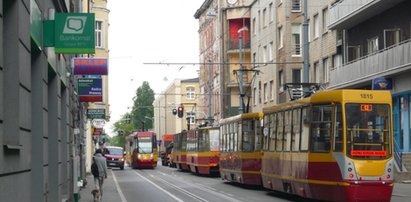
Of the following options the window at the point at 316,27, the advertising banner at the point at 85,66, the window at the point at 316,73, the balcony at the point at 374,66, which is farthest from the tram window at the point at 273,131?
the window at the point at 316,27

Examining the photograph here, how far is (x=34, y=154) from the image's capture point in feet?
37.4

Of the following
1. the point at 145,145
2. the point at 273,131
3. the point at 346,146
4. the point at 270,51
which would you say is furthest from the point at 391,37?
the point at 145,145

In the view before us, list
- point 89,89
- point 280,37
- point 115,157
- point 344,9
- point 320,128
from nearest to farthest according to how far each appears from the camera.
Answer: point 320,128 → point 89,89 → point 344,9 → point 280,37 → point 115,157

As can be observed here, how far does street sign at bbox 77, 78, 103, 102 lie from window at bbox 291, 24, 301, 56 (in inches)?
1133

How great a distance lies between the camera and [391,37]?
3569 cm

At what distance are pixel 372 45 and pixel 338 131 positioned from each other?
20.8 meters

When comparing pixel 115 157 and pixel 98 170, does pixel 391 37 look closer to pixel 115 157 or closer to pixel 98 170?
pixel 98 170

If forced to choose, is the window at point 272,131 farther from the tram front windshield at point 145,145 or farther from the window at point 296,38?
the tram front windshield at point 145,145

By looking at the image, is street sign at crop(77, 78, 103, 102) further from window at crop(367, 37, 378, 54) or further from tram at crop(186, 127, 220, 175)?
window at crop(367, 37, 378, 54)

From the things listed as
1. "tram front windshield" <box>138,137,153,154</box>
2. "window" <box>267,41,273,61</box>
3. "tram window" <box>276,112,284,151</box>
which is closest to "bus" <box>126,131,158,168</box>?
"tram front windshield" <box>138,137,153,154</box>

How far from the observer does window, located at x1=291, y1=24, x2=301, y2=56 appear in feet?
174

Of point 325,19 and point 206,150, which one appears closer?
point 206,150

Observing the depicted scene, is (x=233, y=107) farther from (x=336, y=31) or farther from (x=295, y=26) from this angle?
(x=336, y=31)

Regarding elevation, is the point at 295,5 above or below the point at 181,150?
above
